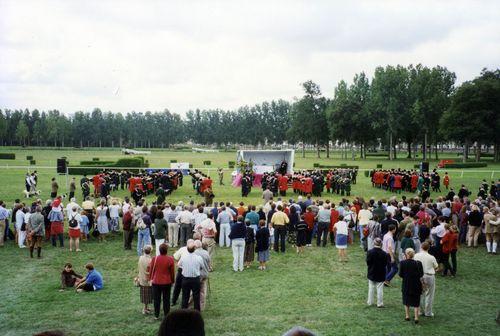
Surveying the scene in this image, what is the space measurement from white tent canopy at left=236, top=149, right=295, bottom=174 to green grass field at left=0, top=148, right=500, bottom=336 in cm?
1919

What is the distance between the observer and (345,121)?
71812mm

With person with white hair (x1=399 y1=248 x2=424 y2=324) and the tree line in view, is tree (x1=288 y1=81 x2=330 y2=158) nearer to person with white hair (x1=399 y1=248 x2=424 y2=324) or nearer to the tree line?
the tree line

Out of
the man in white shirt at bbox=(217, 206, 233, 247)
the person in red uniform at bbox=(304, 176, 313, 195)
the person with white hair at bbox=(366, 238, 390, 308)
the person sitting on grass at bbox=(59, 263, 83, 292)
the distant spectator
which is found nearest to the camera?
the distant spectator

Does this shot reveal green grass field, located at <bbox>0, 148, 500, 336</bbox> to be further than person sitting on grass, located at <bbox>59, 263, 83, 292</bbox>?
No

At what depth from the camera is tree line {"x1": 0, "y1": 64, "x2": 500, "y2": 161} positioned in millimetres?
60375

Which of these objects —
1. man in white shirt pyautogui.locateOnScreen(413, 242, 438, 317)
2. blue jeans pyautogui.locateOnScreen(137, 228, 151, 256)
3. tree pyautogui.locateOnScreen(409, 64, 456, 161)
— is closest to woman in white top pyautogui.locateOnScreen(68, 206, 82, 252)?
blue jeans pyautogui.locateOnScreen(137, 228, 151, 256)

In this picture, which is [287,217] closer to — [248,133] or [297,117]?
[297,117]

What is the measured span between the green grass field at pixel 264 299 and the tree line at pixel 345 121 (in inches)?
2041

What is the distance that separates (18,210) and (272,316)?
1084 cm

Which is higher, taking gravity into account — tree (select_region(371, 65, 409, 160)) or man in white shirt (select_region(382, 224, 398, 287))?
tree (select_region(371, 65, 409, 160))

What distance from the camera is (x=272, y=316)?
9.39 metres

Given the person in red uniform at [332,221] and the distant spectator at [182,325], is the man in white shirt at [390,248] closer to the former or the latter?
the person in red uniform at [332,221]

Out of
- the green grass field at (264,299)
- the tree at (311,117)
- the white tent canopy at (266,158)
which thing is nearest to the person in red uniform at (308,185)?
the white tent canopy at (266,158)

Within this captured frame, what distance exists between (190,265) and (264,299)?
7.81 feet
